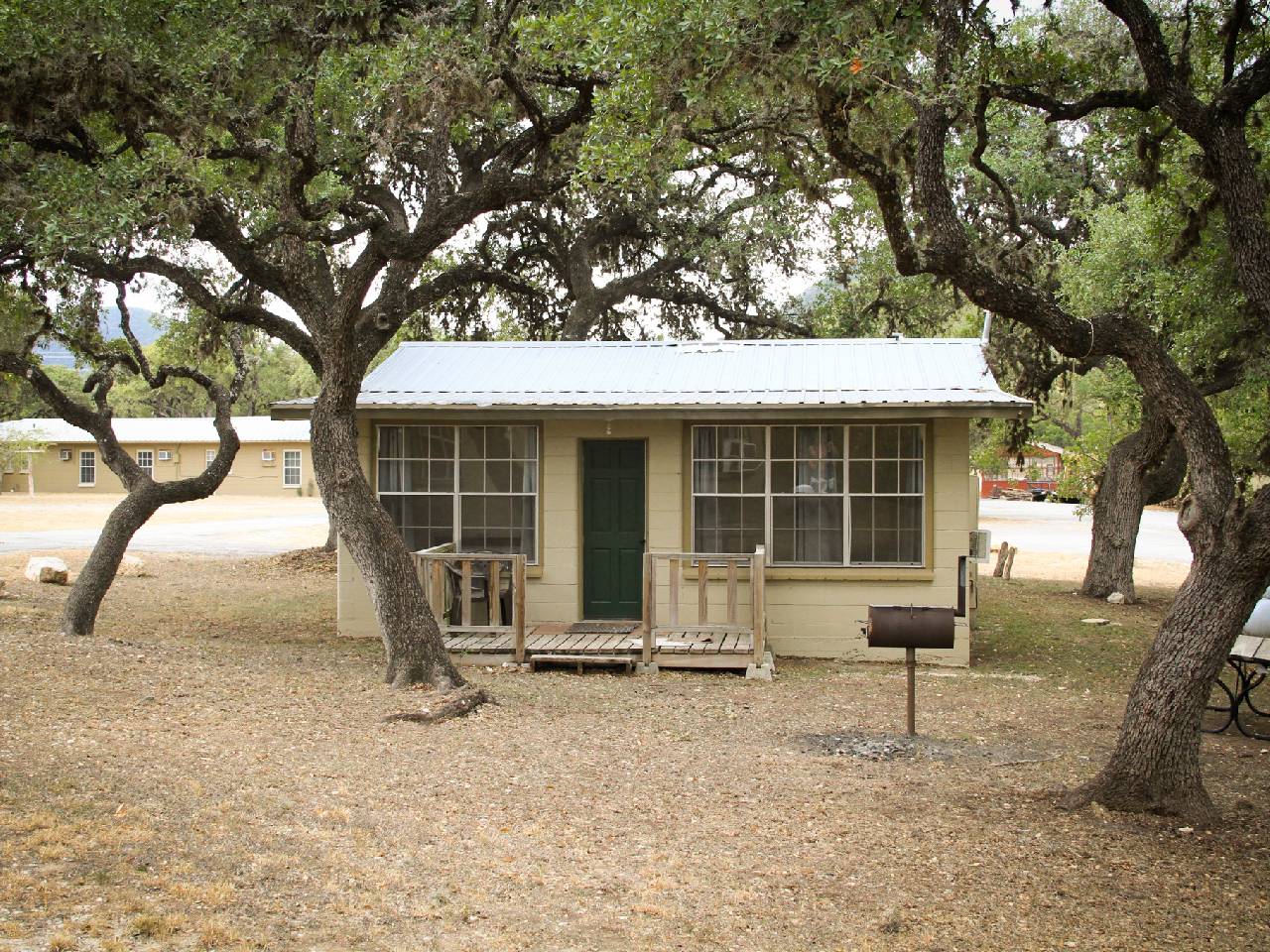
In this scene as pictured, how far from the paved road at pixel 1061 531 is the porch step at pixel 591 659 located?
44.4ft

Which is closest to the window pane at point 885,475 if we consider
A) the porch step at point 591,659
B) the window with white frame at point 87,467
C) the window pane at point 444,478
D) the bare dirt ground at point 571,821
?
the bare dirt ground at point 571,821

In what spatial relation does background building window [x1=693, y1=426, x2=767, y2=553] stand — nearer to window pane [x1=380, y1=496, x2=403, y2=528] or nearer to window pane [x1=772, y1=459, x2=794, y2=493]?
window pane [x1=772, y1=459, x2=794, y2=493]

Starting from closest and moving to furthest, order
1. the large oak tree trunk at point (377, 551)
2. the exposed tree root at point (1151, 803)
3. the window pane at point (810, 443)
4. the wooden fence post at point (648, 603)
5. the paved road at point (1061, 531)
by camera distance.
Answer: the exposed tree root at point (1151, 803) → the large oak tree trunk at point (377, 551) → the wooden fence post at point (648, 603) → the window pane at point (810, 443) → the paved road at point (1061, 531)

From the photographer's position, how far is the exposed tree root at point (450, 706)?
8492 millimetres

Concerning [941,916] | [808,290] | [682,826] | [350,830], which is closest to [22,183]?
[350,830]

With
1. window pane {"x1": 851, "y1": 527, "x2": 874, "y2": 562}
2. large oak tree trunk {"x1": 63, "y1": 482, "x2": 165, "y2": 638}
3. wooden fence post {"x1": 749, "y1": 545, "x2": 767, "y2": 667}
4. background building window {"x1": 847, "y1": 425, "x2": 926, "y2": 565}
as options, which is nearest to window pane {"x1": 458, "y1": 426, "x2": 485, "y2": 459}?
large oak tree trunk {"x1": 63, "y1": 482, "x2": 165, "y2": 638}

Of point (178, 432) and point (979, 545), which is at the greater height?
point (178, 432)

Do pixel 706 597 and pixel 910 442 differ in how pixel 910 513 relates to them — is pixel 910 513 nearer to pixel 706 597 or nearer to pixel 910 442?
pixel 910 442

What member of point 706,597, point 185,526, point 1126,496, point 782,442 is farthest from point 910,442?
point 185,526

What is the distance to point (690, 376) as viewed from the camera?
42.9 feet

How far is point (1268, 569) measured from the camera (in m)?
6.03

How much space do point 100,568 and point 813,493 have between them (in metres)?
7.36

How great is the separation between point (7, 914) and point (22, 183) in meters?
7.00

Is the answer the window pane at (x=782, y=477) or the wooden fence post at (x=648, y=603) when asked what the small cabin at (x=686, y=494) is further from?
the wooden fence post at (x=648, y=603)
